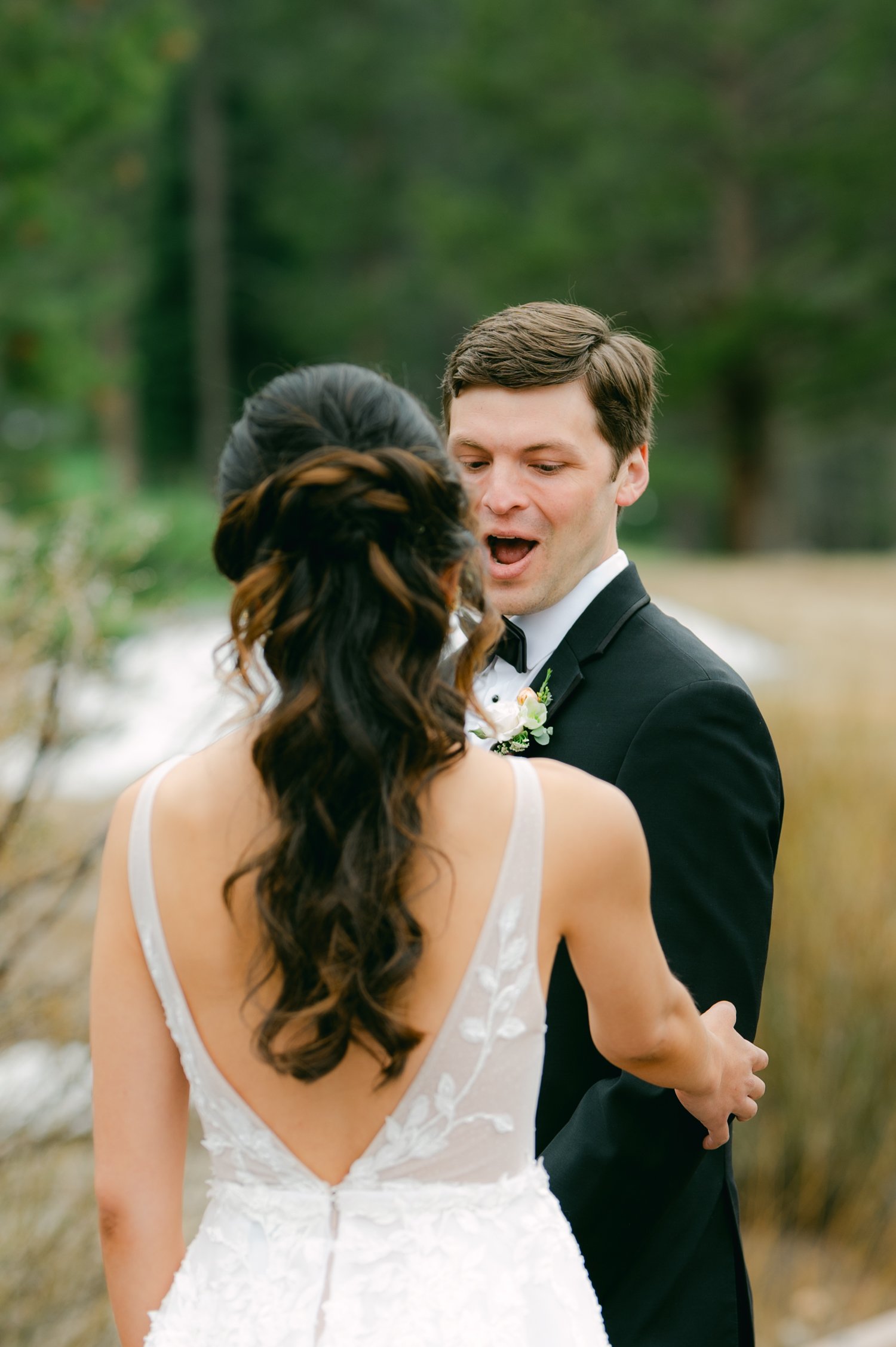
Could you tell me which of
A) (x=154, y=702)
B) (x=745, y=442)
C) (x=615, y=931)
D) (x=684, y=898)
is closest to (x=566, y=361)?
(x=684, y=898)

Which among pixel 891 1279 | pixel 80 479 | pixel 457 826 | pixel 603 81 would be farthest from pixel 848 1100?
pixel 603 81

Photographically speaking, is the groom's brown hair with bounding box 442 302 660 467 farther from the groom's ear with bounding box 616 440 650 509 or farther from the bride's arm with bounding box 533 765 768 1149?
the bride's arm with bounding box 533 765 768 1149

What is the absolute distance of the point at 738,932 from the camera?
1.90 m

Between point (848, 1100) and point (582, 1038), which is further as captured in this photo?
point (848, 1100)

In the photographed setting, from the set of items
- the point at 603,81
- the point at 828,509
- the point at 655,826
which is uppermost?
the point at 603,81

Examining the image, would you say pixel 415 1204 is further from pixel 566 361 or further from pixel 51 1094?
pixel 51 1094

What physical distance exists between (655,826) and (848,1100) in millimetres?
3335

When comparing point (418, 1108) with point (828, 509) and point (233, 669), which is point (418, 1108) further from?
point (828, 509)

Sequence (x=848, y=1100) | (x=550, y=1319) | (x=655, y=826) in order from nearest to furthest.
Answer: (x=550, y=1319)
(x=655, y=826)
(x=848, y=1100)

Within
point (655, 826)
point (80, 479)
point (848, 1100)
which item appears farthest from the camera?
point (80, 479)

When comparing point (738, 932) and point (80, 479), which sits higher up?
point (738, 932)

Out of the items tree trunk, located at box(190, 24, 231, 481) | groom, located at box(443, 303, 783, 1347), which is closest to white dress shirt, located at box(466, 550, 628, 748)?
groom, located at box(443, 303, 783, 1347)

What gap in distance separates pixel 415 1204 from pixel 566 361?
3.72 ft

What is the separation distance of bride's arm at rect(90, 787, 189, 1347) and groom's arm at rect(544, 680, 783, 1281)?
2.04ft
